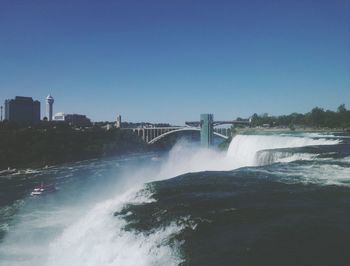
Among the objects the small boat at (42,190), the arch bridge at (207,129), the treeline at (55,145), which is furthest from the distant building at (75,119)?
the small boat at (42,190)

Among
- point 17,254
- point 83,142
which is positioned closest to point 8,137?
point 83,142

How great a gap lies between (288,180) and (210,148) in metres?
43.0

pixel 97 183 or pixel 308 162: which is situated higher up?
pixel 308 162

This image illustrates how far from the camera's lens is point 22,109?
326 ft

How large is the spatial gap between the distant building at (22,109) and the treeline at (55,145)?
39.4 m

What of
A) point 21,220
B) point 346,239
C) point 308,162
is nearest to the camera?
point 346,239

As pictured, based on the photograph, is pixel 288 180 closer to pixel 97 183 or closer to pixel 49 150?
pixel 97 183

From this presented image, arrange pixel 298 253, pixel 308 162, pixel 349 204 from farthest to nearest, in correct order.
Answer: pixel 308 162, pixel 349 204, pixel 298 253

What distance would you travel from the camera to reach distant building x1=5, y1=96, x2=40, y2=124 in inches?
3802

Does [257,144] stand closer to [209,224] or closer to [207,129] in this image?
[209,224]

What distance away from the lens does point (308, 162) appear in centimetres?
1666

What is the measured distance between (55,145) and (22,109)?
176ft

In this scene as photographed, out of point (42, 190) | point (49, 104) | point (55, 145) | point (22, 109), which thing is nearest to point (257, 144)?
point (42, 190)

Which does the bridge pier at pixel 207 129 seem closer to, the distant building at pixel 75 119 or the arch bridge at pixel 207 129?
the arch bridge at pixel 207 129
